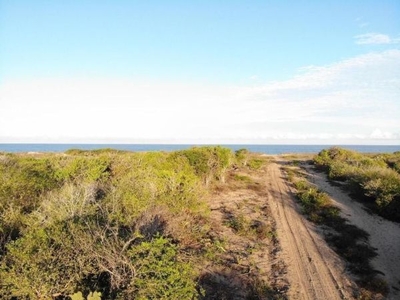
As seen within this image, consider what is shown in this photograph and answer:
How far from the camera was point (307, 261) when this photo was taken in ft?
46.2

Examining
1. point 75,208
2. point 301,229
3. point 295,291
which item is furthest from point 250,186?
point 75,208

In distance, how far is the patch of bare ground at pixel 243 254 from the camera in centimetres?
1162

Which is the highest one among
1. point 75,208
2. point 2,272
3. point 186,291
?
point 75,208

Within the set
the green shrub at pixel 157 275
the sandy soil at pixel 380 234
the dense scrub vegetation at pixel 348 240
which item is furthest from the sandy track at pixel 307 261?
the green shrub at pixel 157 275

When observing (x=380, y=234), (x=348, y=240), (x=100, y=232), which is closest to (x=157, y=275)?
(x=100, y=232)

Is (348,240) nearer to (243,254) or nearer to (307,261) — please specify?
(307,261)

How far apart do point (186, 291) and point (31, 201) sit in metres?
8.90

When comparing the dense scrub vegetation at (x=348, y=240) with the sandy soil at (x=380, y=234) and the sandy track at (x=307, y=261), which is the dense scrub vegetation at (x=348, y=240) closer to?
the sandy soil at (x=380, y=234)

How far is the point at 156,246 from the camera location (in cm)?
859

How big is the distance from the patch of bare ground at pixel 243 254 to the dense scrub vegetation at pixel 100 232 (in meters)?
0.66

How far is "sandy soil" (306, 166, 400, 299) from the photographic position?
13.2 meters

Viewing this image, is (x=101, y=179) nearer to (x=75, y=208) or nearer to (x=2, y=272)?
(x=75, y=208)

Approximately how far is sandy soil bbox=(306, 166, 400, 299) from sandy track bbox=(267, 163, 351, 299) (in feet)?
5.57

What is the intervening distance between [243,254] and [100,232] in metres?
7.44
